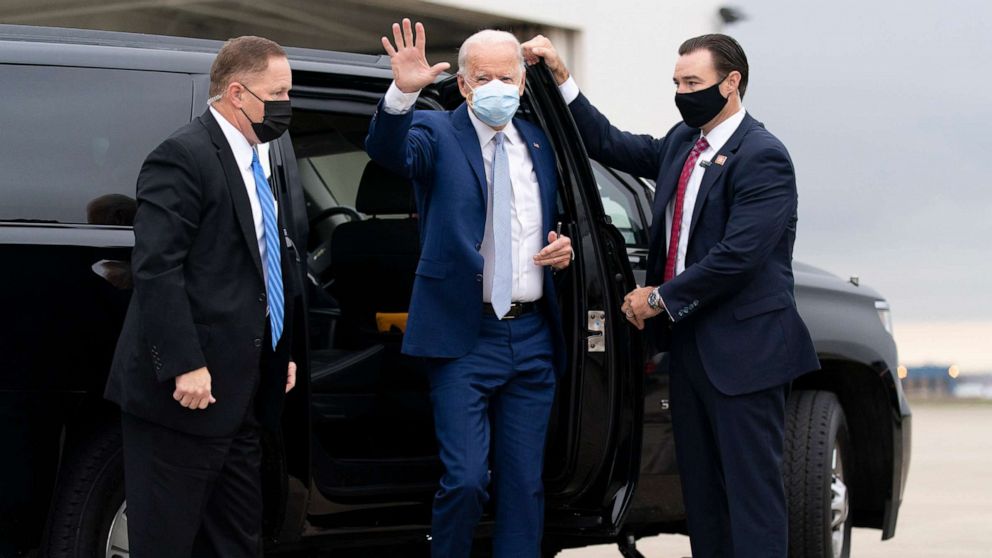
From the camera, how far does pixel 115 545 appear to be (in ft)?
11.9

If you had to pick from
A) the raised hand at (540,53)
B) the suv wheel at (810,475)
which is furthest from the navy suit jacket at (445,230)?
the suv wheel at (810,475)

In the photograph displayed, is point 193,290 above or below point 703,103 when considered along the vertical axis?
below

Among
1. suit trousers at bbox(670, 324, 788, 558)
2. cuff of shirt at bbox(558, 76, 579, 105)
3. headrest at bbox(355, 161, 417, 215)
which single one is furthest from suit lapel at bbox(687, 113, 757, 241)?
headrest at bbox(355, 161, 417, 215)

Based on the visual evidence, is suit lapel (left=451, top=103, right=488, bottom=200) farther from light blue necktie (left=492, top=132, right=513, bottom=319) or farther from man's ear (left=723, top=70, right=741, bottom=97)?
man's ear (left=723, top=70, right=741, bottom=97)

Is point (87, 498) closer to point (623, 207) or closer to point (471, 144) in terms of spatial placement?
point (471, 144)

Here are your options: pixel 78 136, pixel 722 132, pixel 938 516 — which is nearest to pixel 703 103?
pixel 722 132

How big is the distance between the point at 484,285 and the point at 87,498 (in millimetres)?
1144

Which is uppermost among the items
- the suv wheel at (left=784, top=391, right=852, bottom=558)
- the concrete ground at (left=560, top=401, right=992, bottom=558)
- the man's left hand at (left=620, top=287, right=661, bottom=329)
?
the man's left hand at (left=620, top=287, right=661, bottom=329)

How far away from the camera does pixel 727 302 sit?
396cm

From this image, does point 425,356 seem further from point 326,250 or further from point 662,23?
point 662,23

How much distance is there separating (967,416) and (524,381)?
55.3ft

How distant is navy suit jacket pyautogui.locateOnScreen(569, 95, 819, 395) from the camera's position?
3.86 meters

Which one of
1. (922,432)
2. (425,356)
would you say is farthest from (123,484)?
(922,432)

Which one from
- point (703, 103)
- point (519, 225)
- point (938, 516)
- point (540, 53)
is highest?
point (540, 53)
